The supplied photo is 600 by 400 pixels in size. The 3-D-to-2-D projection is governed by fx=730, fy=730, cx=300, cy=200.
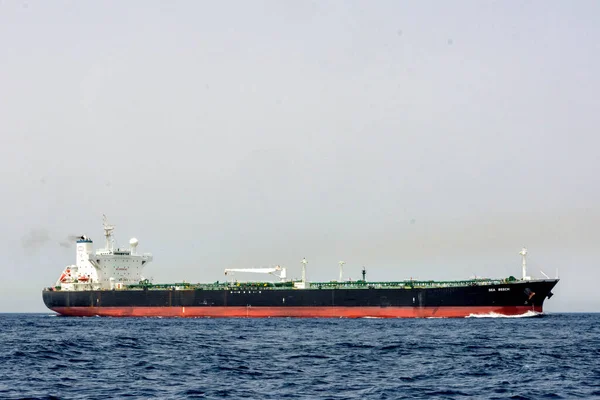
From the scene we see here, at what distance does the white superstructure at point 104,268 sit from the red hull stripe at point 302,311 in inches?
202

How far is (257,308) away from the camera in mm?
87938

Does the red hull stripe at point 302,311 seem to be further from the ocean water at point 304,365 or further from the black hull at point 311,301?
Result: the ocean water at point 304,365

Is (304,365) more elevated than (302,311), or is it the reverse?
(302,311)

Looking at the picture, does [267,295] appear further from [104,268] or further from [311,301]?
[104,268]

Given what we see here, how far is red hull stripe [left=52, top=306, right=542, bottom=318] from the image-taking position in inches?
3071

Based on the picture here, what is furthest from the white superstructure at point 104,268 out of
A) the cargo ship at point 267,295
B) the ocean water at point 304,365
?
the ocean water at point 304,365

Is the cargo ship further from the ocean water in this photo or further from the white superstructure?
the ocean water

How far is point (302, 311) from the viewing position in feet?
280

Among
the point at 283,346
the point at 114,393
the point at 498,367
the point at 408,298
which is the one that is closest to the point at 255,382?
the point at 114,393

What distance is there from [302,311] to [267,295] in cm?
493

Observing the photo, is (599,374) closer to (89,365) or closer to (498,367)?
(498,367)

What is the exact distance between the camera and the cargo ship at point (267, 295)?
77562 millimetres

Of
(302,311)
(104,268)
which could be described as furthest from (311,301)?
(104,268)

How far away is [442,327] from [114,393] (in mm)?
39831
